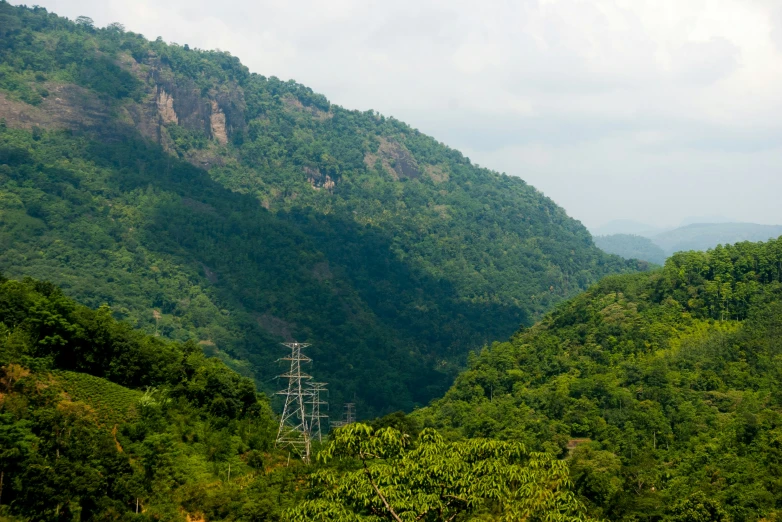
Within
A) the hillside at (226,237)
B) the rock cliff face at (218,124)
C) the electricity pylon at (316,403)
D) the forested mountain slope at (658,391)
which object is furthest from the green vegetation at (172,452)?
the rock cliff face at (218,124)

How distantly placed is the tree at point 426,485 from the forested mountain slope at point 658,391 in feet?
97.4

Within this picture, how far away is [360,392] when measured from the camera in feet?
402

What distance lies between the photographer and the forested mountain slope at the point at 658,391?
51.6 meters

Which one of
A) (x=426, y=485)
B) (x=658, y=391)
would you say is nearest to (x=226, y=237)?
(x=658, y=391)

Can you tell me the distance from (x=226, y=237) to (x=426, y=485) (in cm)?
14043

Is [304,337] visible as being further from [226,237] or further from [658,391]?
[658,391]

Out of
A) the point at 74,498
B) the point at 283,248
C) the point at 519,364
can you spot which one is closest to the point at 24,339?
the point at 74,498

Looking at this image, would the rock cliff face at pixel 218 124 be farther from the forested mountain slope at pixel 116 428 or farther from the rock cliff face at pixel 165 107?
the forested mountain slope at pixel 116 428

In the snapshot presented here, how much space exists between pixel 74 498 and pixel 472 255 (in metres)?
152

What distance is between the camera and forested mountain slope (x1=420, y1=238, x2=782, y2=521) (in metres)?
51.6

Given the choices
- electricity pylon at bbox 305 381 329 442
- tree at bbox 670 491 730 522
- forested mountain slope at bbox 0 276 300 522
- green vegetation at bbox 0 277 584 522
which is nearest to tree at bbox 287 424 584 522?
green vegetation at bbox 0 277 584 522

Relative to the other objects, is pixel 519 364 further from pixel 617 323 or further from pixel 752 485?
pixel 752 485

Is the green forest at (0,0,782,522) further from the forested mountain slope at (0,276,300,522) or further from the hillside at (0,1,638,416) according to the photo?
the hillside at (0,1,638,416)

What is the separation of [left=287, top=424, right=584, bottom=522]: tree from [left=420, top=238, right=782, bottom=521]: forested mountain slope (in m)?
29.7
